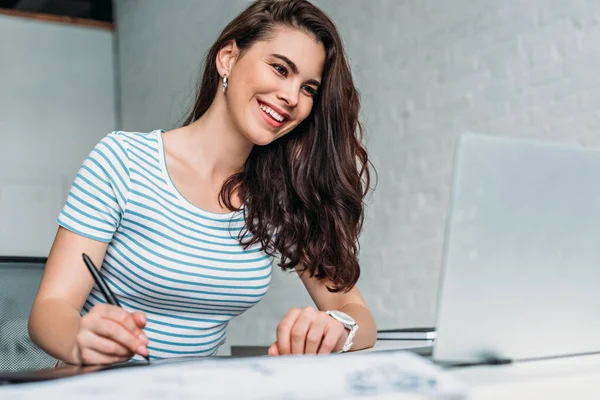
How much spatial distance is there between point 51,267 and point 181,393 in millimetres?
642

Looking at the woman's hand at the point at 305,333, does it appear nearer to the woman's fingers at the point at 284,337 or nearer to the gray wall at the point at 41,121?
the woman's fingers at the point at 284,337

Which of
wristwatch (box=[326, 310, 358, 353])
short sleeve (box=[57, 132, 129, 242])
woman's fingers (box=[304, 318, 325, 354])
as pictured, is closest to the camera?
woman's fingers (box=[304, 318, 325, 354])

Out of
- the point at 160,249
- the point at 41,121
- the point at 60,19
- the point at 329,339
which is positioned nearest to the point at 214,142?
the point at 160,249

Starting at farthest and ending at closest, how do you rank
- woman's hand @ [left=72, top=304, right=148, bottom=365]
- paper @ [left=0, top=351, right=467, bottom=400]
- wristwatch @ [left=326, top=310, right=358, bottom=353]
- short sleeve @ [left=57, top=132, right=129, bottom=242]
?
short sleeve @ [left=57, top=132, right=129, bottom=242] < wristwatch @ [left=326, top=310, right=358, bottom=353] < woman's hand @ [left=72, top=304, right=148, bottom=365] < paper @ [left=0, top=351, right=467, bottom=400]

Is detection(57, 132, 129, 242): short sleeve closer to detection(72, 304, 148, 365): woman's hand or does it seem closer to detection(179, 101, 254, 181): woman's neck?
detection(179, 101, 254, 181): woman's neck

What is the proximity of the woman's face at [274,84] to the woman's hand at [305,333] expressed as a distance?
1.70ft

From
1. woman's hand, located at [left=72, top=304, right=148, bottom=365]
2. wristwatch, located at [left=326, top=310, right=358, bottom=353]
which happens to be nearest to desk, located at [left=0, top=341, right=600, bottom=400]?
woman's hand, located at [left=72, top=304, right=148, bottom=365]

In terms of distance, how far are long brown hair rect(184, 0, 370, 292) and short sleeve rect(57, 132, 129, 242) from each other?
215 mm

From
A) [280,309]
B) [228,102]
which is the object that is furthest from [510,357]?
[280,309]

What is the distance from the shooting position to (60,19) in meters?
4.69

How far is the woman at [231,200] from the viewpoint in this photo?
3.57 feet

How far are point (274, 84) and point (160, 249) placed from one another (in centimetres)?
36

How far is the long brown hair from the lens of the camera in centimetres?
128

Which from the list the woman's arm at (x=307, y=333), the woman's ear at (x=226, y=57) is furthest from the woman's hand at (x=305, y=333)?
the woman's ear at (x=226, y=57)
